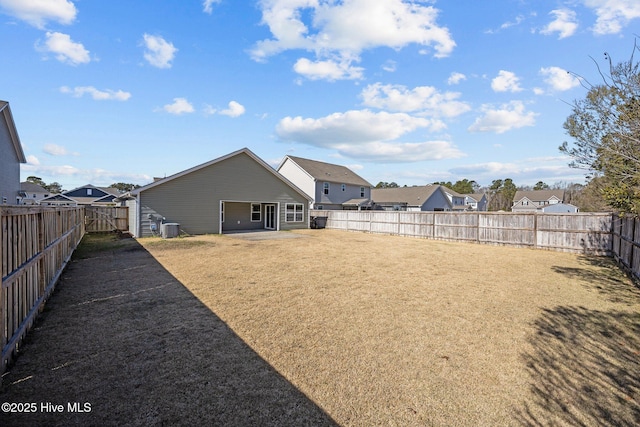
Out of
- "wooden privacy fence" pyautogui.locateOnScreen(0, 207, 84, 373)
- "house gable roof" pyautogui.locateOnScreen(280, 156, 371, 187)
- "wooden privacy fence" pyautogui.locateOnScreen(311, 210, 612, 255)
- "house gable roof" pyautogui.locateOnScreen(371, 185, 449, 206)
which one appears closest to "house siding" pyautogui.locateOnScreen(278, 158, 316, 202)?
"house gable roof" pyautogui.locateOnScreen(280, 156, 371, 187)

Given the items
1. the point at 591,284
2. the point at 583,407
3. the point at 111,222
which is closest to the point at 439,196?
the point at 591,284

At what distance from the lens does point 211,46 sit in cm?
1323

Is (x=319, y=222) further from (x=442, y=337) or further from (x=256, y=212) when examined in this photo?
(x=442, y=337)

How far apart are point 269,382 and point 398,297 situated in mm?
3627

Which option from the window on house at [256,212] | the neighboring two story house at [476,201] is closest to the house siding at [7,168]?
the window on house at [256,212]

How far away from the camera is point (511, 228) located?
45.9ft

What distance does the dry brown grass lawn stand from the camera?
267cm

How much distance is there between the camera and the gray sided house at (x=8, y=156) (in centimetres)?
1345

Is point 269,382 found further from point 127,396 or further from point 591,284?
point 591,284

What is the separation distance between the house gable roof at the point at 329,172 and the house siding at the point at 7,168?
21650 millimetres

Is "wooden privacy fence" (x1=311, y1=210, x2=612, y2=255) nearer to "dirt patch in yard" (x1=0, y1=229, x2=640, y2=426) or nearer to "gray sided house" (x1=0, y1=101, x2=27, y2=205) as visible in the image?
"dirt patch in yard" (x1=0, y1=229, x2=640, y2=426)

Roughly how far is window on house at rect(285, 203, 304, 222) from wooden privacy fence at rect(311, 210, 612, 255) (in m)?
5.43

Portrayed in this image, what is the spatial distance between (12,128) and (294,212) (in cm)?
1634

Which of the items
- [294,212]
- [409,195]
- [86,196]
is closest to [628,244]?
[294,212]
